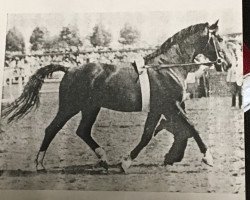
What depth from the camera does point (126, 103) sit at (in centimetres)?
49

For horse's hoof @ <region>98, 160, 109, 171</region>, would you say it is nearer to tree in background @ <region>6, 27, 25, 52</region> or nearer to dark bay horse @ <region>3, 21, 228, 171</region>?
dark bay horse @ <region>3, 21, 228, 171</region>

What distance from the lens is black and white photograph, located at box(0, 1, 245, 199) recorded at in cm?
47

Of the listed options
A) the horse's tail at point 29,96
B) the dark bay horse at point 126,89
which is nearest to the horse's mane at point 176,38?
the dark bay horse at point 126,89

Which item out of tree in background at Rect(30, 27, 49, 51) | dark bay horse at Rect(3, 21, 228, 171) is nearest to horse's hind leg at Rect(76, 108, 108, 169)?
dark bay horse at Rect(3, 21, 228, 171)

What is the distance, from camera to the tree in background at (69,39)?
19.9 inches

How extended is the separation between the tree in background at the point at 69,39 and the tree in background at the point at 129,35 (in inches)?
2.1

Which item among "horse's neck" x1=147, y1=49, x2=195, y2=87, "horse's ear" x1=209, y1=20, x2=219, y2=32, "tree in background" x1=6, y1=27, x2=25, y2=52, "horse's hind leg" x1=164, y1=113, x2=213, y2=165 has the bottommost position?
"horse's hind leg" x1=164, y1=113, x2=213, y2=165

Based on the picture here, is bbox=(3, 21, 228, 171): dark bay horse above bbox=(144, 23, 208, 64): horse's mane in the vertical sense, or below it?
below

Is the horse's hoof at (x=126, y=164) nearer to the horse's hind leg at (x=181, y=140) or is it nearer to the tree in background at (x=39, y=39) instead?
the horse's hind leg at (x=181, y=140)

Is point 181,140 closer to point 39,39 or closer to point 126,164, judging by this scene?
point 126,164

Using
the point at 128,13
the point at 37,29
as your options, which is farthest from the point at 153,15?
the point at 37,29

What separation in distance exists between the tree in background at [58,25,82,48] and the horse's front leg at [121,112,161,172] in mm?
128

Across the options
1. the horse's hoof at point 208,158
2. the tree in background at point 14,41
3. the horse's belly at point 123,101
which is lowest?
the horse's hoof at point 208,158

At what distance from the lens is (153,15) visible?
1.65 ft
